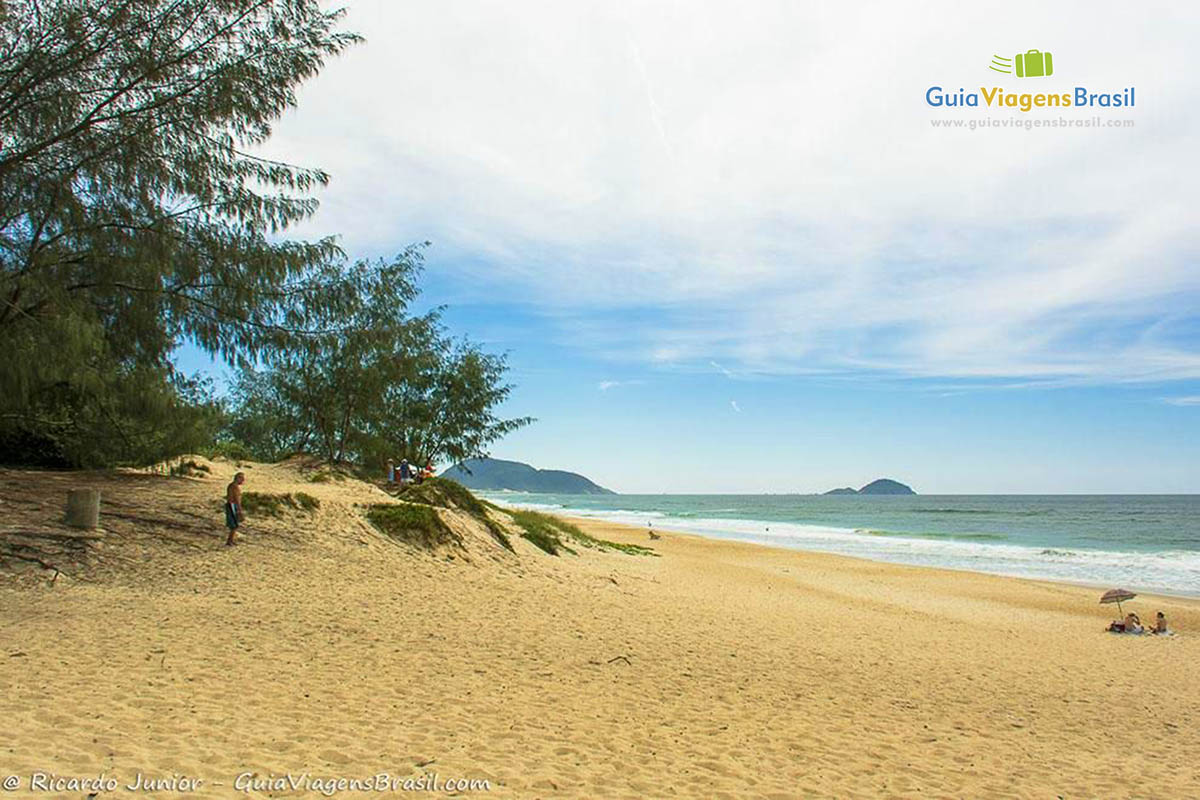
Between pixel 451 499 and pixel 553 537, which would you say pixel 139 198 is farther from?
pixel 553 537

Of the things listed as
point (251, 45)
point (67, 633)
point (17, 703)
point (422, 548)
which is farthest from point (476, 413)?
point (17, 703)

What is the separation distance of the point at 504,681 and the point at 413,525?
9.18 meters

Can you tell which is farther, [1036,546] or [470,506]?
[1036,546]

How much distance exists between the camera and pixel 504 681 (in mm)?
8578

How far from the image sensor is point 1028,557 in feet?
128

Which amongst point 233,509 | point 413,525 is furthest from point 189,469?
point 413,525

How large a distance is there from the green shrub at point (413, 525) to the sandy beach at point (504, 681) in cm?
41

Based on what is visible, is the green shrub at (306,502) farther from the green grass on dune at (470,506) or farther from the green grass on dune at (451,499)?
the green grass on dune at (451,499)

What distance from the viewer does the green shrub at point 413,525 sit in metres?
16.9

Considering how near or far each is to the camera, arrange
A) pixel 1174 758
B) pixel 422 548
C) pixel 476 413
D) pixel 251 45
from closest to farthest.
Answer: pixel 1174 758 → pixel 251 45 → pixel 422 548 → pixel 476 413

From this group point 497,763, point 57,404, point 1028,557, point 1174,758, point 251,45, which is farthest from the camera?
point 1028,557

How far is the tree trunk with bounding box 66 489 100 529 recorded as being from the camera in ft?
42.4

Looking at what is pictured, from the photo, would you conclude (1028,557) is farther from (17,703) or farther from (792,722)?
(17,703)

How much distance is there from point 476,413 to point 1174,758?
2639 cm
